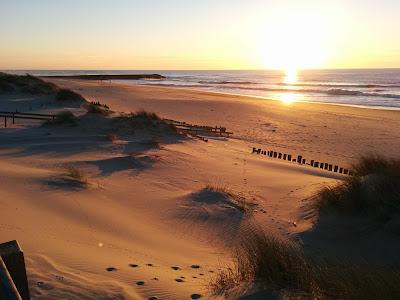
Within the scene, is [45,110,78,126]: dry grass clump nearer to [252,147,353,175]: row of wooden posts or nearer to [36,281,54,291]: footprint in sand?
[252,147,353,175]: row of wooden posts

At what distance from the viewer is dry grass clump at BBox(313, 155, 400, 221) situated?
7969 mm

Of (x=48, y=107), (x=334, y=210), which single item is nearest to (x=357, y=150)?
(x=334, y=210)

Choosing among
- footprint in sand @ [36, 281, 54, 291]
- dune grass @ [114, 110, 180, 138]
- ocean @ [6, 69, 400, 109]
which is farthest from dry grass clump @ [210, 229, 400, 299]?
ocean @ [6, 69, 400, 109]

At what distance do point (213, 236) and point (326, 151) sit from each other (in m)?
13.5

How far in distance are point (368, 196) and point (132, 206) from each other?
4728 millimetres

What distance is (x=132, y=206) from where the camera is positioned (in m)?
8.97

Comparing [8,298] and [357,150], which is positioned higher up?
[8,298]

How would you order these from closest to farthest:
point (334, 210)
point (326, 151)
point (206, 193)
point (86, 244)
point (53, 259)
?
point (53, 259) → point (86, 244) → point (334, 210) → point (206, 193) → point (326, 151)

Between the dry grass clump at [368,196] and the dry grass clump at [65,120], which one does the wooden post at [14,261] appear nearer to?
the dry grass clump at [368,196]

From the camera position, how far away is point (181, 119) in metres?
29.5

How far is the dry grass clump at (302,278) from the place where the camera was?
3.97 metres

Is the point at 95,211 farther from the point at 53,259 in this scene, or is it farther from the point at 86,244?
the point at 53,259

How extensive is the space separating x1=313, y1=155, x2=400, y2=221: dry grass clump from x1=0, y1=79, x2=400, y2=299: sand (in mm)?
741

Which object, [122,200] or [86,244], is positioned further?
[122,200]
